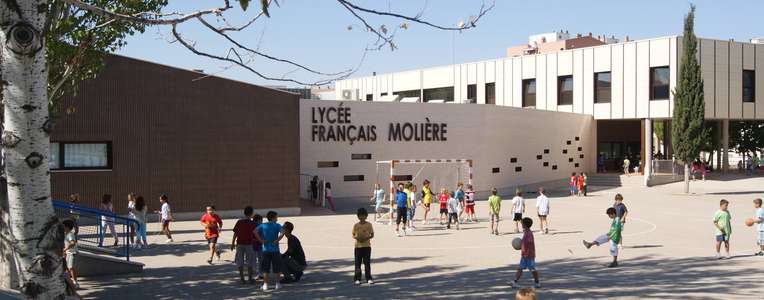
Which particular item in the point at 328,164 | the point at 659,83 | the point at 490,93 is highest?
the point at 490,93

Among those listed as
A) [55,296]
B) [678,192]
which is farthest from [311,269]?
[678,192]

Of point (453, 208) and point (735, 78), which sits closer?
point (453, 208)

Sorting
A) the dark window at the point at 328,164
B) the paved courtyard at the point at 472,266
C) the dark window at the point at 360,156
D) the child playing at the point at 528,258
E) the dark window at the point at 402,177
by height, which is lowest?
the paved courtyard at the point at 472,266

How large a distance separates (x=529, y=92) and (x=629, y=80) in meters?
8.16

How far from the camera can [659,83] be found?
4375 cm

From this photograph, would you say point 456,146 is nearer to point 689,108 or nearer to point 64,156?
point 689,108

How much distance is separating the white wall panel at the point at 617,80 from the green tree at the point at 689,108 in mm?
4953

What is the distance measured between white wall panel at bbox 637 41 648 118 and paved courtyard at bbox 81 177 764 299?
60.3 feet

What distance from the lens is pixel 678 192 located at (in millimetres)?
41031

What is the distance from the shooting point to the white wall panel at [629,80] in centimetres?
4438

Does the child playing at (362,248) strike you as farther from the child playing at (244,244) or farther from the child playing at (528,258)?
the child playing at (528,258)

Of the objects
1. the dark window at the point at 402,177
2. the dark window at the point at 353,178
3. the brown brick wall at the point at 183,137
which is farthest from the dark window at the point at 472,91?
the brown brick wall at the point at 183,137

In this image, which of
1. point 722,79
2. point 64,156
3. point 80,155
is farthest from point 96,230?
point 722,79

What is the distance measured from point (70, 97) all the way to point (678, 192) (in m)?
32.0
